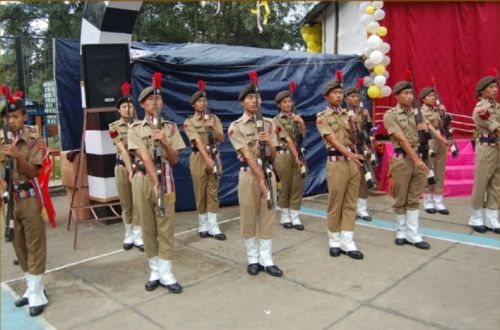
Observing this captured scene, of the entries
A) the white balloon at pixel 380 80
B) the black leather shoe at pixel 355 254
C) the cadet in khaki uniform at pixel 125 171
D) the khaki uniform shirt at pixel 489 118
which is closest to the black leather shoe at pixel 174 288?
the cadet in khaki uniform at pixel 125 171

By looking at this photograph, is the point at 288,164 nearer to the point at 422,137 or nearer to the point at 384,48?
the point at 422,137

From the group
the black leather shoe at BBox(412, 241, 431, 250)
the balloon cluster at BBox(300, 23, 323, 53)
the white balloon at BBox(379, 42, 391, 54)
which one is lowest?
the black leather shoe at BBox(412, 241, 431, 250)

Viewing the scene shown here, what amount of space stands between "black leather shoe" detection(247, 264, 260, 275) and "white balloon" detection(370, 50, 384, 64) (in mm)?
5333

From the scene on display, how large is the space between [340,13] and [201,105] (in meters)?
5.88

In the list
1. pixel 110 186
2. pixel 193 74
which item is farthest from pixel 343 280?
pixel 193 74

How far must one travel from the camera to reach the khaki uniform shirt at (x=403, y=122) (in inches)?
207

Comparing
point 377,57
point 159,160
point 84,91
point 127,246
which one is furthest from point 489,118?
point 84,91

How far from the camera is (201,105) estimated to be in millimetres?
6086

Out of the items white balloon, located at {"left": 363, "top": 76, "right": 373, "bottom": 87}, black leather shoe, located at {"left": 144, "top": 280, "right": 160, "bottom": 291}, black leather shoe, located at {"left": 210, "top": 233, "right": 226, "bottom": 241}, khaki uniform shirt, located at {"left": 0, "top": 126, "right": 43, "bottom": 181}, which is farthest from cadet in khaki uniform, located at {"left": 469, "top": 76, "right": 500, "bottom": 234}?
khaki uniform shirt, located at {"left": 0, "top": 126, "right": 43, "bottom": 181}

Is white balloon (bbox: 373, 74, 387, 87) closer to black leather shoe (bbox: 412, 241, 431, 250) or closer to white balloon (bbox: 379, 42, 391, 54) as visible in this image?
white balloon (bbox: 379, 42, 391, 54)

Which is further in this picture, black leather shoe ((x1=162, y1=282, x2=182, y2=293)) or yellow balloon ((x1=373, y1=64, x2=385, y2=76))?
yellow balloon ((x1=373, y1=64, x2=385, y2=76))

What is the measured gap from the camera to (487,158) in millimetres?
6000

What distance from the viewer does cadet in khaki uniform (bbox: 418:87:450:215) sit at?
7.12 metres

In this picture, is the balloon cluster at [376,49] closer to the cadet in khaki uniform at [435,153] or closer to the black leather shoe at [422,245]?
the cadet in khaki uniform at [435,153]
